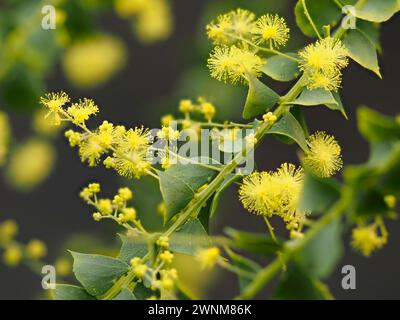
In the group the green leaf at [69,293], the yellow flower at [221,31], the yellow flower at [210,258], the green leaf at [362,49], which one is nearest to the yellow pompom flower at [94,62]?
the yellow flower at [221,31]

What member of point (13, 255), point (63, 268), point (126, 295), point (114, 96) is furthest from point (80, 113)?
point (114, 96)

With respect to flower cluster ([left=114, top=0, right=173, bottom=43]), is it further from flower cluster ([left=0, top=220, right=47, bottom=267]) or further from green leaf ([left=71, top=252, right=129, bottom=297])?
green leaf ([left=71, top=252, right=129, bottom=297])

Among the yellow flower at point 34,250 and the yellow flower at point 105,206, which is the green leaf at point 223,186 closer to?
the yellow flower at point 105,206

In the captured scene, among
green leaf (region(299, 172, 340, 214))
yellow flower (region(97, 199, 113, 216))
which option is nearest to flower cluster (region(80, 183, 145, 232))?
yellow flower (region(97, 199, 113, 216))

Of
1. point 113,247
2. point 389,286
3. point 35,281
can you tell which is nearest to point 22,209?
point 35,281

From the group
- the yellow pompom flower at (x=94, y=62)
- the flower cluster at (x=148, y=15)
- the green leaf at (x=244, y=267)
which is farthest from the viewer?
the yellow pompom flower at (x=94, y=62)

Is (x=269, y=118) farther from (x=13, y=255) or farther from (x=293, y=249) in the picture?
(x=13, y=255)

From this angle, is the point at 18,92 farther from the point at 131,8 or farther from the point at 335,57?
the point at 335,57
